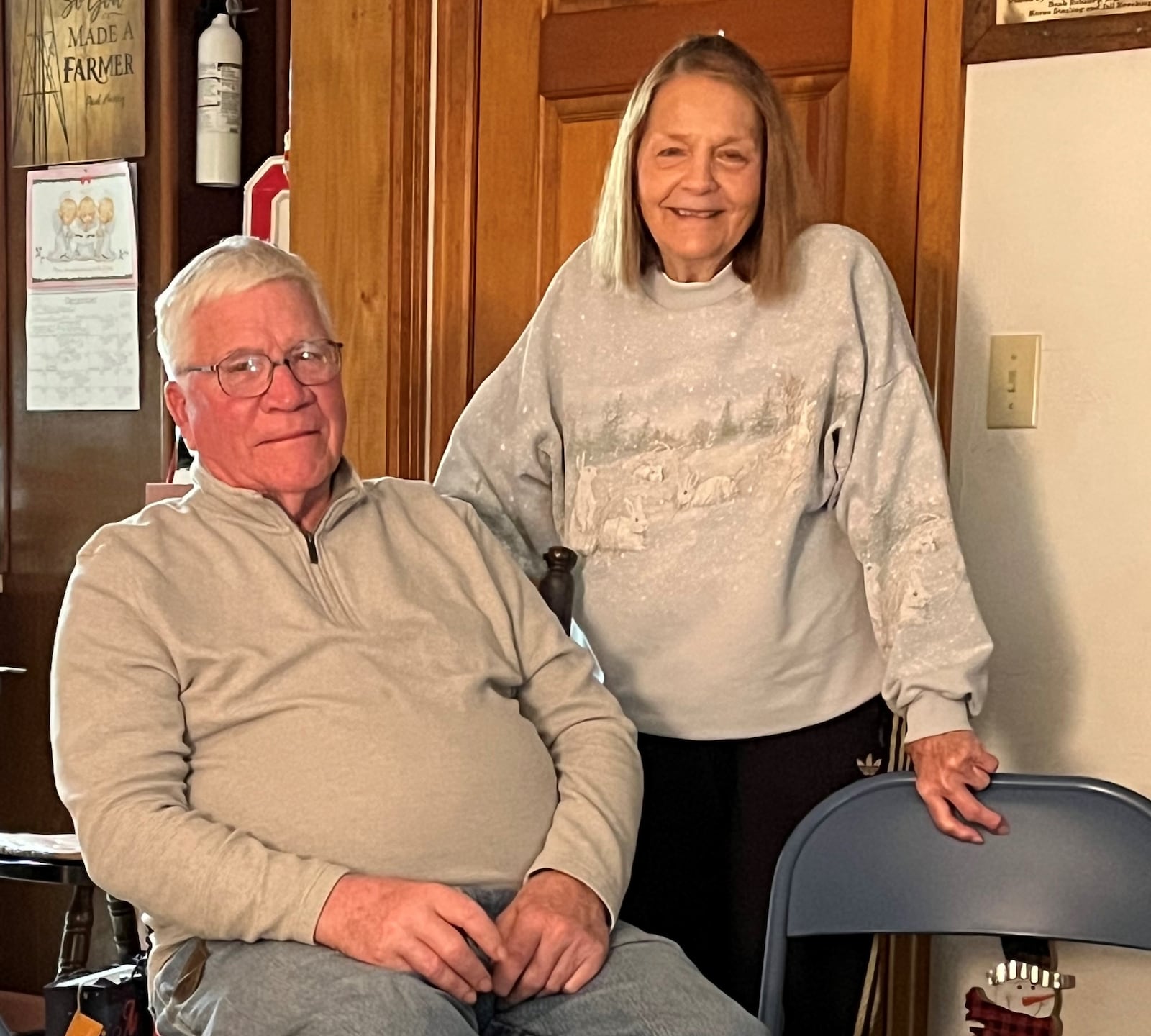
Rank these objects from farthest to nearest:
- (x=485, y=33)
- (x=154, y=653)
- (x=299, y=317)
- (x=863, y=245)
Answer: (x=485, y=33)
(x=863, y=245)
(x=299, y=317)
(x=154, y=653)

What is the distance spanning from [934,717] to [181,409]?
83 centimetres

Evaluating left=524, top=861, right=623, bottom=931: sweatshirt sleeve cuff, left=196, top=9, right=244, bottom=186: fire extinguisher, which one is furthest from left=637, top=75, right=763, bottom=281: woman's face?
left=196, top=9, right=244, bottom=186: fire extinguisher

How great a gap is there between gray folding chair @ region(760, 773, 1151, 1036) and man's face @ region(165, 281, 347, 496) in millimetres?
619

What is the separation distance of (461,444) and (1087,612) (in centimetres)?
78

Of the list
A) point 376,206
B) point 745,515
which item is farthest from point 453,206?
point 745,515

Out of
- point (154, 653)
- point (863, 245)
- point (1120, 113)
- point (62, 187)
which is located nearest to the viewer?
point (154, 653)

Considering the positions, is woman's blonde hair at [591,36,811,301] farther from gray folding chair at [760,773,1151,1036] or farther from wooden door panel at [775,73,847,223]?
gray folding chair at [760,773,1151,1036]

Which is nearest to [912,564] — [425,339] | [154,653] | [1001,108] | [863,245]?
[863,245]

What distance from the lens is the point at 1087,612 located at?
1.87 metres

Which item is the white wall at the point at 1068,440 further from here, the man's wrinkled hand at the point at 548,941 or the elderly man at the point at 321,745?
the man's wrinkled hand at the point at 548,941

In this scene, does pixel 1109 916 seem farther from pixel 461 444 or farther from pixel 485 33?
pixel 485 33

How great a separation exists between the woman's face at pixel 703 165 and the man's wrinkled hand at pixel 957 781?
59cm

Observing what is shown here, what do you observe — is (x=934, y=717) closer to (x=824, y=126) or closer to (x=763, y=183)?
(x=763, y=183)

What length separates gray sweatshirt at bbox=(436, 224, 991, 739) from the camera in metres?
1.63
